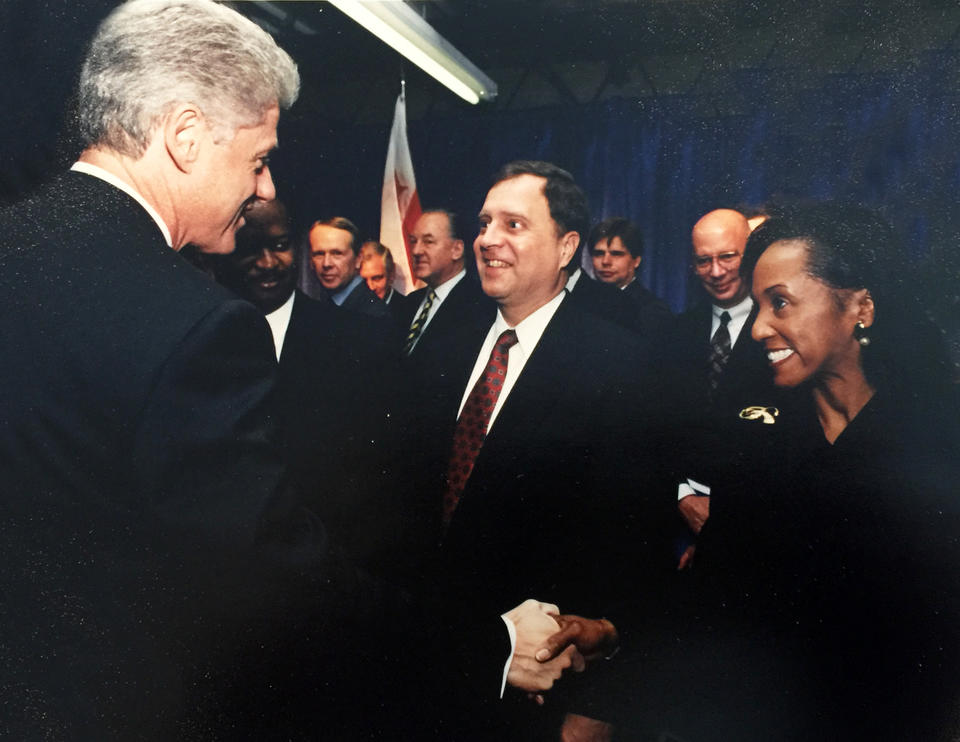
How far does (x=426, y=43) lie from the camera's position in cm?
188

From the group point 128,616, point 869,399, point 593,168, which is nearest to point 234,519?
point 128,616

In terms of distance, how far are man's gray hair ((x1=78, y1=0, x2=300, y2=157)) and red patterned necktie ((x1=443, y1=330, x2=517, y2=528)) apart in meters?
0.74

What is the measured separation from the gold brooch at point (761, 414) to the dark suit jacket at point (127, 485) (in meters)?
0.95

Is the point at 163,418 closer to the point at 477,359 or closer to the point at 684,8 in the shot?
the point at 477,359

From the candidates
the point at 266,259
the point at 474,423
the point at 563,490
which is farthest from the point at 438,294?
the point at 563,490

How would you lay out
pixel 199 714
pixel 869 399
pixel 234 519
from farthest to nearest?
pixel 199 714 < pixel 234 519 < pixel 869 399

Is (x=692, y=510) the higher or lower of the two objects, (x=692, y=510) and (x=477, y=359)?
the lower

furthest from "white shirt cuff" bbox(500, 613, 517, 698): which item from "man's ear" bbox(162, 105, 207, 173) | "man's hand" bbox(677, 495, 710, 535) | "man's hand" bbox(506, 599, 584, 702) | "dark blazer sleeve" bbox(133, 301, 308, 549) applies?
"man's ear" bbox(162, 105, 207, 173)

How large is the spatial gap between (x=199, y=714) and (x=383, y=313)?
97 cm

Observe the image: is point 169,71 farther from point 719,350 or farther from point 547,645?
point 547,645

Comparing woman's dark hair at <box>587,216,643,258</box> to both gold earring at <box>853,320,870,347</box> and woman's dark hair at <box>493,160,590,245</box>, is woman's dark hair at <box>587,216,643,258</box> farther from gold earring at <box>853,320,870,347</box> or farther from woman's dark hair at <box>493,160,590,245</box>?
gold earring at <box>853,320,870,347</box>

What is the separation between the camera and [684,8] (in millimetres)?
1749

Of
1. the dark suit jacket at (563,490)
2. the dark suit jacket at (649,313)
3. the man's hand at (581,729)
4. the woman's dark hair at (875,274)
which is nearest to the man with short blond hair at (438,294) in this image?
the dark suit jacket at (563,490)

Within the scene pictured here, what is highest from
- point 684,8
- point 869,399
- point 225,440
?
point 684,8
